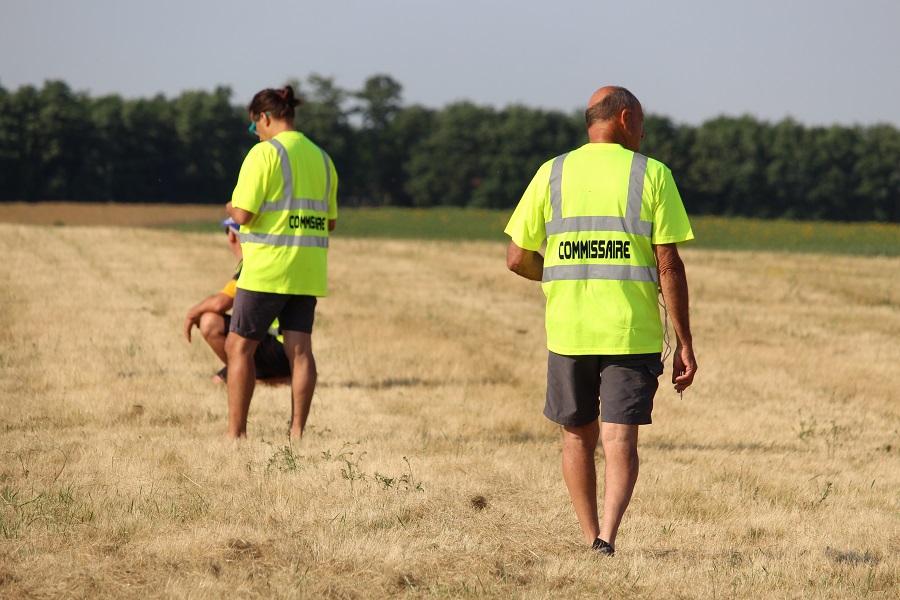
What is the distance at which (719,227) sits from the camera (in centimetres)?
4972

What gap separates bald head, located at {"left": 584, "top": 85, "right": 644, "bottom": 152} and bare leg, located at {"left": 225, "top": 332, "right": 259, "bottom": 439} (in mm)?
3077

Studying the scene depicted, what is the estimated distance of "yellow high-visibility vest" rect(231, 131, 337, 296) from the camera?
671 centimetres

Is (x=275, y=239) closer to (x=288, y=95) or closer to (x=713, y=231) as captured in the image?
(x=288, y=95)

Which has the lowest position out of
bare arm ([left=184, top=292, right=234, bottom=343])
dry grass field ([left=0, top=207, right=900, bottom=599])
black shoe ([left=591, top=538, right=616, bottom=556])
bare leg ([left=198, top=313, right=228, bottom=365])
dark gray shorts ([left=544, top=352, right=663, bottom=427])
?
dry grass field ([left=0, top=207, right=900, bottom=599])

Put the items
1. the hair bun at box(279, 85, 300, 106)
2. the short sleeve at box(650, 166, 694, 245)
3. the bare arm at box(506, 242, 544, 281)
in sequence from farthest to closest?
the hair bun at box(279, 85, 300, 106), the bare arm at box(506, 242, 544, 281), the short sleeve at box(650, 166, 694, 245)

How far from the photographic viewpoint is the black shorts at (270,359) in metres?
7.89

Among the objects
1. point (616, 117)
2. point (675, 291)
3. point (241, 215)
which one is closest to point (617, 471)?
point (675, 291)

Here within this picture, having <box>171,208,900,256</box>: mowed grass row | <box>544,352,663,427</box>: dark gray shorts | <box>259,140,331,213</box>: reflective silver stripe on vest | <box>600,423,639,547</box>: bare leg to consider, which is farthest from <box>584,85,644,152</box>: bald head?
<box>171,208,900,256</box>: mowed grass row

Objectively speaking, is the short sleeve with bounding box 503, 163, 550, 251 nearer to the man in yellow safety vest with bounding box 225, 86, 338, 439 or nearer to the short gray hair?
the short gray hair

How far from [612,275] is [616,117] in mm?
662

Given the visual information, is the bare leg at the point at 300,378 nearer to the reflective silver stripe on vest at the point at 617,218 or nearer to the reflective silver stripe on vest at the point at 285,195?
the reflective silver stripe on vest at the point at 285,195

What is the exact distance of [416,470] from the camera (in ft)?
20.4

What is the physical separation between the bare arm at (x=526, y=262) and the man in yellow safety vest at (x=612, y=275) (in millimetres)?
77

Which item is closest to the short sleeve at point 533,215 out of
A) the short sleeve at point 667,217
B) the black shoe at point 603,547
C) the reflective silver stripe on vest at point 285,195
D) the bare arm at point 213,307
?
the short sleeve at point 667,217
